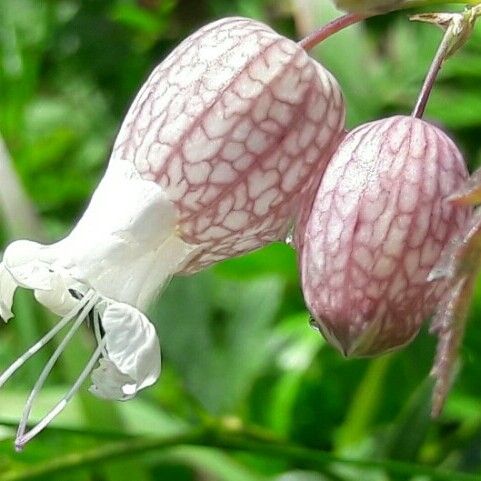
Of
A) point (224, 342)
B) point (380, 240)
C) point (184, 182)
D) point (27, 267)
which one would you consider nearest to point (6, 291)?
point (27, 267)

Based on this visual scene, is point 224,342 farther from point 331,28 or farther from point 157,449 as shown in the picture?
point 331,28

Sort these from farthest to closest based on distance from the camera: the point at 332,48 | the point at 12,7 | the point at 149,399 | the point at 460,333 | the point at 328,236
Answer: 1. the point at 12,7
2. the point at 149,399
3. the point at 332,48
4. the point at 328,236
5. the point at 460,333

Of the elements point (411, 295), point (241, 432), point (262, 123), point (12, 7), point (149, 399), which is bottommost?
point (149, 399)

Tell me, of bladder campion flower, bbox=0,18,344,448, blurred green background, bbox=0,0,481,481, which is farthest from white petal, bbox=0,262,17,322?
blurred green background, bbox=0,0,481,481

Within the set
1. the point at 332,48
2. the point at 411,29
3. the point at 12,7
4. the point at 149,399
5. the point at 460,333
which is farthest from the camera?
the point at 12,7

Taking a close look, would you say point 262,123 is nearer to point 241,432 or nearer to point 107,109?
point 241,432

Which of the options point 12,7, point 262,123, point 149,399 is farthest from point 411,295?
point 12,7
